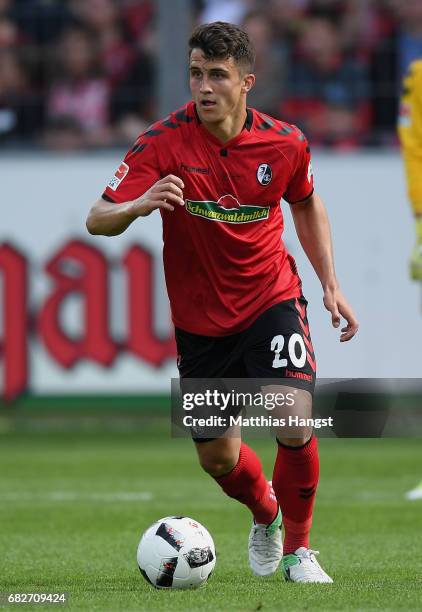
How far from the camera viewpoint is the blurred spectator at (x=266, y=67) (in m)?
14.1

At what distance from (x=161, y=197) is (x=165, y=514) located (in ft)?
11.5

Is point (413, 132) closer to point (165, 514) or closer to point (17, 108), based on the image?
point (165, 514)

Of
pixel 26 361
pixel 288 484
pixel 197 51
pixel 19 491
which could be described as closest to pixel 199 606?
pixel 288 484

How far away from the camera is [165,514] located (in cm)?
868

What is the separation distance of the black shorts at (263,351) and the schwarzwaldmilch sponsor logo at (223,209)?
1.32ft

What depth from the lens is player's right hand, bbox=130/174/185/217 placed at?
5547 mm

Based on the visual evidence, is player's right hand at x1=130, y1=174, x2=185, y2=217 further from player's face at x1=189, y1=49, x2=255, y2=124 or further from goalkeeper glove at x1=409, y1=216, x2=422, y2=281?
goalkeeper glove at x1=409, y1=216, x2=422, y2=281

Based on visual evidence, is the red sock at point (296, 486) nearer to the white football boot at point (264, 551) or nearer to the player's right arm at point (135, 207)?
the white football boot at point (264, 551)

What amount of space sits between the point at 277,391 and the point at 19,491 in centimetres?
435

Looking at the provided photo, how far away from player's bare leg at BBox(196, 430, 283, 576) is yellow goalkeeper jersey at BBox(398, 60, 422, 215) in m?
2.64

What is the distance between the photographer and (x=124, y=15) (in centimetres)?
1481

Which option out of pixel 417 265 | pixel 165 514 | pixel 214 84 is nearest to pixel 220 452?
pixel 214 84

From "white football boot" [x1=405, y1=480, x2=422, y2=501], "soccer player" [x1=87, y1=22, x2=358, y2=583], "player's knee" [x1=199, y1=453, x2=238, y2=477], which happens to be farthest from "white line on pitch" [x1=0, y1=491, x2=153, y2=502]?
"soccer player" [x1=87, y1=22, x2=358, y2=583]

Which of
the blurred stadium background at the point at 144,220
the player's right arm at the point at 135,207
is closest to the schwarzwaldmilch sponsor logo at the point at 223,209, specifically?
the player's right arm at the point at 135,207
